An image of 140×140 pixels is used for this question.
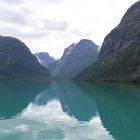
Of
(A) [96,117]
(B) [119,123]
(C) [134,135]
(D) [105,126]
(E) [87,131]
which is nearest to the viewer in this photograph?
(C) [134,135]

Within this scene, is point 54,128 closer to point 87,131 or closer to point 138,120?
point 87,131

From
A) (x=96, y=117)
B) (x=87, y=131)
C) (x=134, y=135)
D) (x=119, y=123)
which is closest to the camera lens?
(x=134, y=135)

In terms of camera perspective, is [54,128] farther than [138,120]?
No

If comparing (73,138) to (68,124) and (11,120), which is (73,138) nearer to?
(68,124)

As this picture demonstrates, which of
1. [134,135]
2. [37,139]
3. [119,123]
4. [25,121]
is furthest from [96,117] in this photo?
[37,139]

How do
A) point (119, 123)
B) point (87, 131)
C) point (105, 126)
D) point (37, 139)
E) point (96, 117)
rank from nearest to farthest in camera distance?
point (37, 139)
point (87, 131)
point (105, 126)
point (119, 123)
point (96, 117)

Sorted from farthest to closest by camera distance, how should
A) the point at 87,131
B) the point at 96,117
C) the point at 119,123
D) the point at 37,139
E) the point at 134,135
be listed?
the point at 96,117, the point at 119,123, the point at 87,131, the point at 134,135, the point at 37,139

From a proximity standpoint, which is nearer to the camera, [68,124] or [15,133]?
[15,133]

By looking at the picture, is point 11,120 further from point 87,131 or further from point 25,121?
point 87,131
